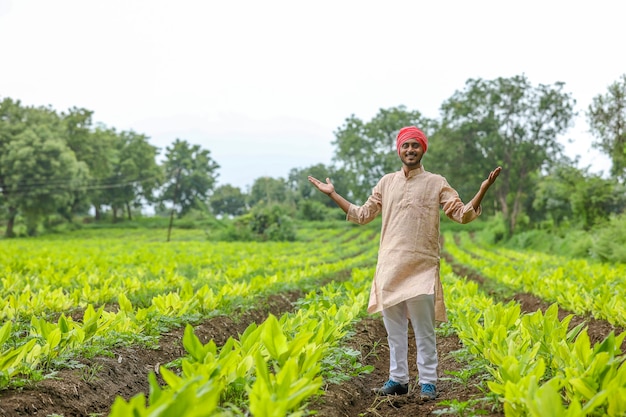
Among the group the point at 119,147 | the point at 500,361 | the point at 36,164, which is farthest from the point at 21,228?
the point at 500,361

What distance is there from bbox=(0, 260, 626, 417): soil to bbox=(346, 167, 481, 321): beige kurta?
649 mm

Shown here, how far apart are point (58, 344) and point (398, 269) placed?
2.49m

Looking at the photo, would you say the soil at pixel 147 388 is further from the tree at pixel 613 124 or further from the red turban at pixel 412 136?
the tree at pixel 613 124

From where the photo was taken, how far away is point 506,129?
119 feet

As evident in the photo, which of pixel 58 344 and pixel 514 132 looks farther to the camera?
pixel 514 132

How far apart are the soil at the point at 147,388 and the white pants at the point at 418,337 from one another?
0.14 meters

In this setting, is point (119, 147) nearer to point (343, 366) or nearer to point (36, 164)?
point (36, 164)

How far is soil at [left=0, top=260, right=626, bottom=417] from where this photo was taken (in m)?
3.47

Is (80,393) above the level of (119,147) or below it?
below

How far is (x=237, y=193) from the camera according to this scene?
317ft

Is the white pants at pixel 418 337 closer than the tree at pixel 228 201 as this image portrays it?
Yes

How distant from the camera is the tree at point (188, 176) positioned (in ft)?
249

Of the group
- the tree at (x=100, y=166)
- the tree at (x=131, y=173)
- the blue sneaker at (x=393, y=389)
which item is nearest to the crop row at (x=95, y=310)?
the blue sneaker at (x=393, y=389)

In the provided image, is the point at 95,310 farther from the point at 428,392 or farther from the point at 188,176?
the point at 188,176
